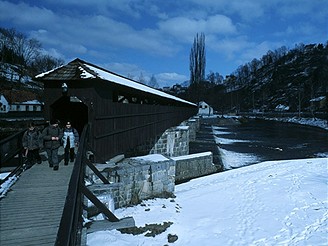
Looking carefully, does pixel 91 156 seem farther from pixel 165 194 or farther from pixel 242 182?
pixel 242 182

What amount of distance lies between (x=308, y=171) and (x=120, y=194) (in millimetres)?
9173

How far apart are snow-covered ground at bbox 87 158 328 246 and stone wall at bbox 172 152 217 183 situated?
2273 mm

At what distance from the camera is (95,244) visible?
580 centimetres

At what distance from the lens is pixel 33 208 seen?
4449 mm

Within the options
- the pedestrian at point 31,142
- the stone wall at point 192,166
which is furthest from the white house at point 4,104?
the pedestrian at point 31,142

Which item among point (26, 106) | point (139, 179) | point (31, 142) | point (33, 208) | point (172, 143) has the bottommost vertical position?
point (139, 179)

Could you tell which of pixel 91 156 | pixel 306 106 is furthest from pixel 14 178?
pixel 306 106

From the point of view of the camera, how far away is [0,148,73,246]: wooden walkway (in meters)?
3.68

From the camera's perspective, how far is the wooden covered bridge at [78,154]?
355 centimetres

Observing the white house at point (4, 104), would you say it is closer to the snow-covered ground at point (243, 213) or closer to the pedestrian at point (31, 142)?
the snow-covered ground at point (243, 213)

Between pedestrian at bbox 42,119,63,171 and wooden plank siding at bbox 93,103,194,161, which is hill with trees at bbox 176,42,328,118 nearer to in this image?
wooden plank siding at bbox 93,103,194,161

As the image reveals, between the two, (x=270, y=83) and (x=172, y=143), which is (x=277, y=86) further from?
(x=172, y=143)

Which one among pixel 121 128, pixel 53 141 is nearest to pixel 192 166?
pixel 121 128

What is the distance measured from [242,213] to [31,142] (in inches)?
249
